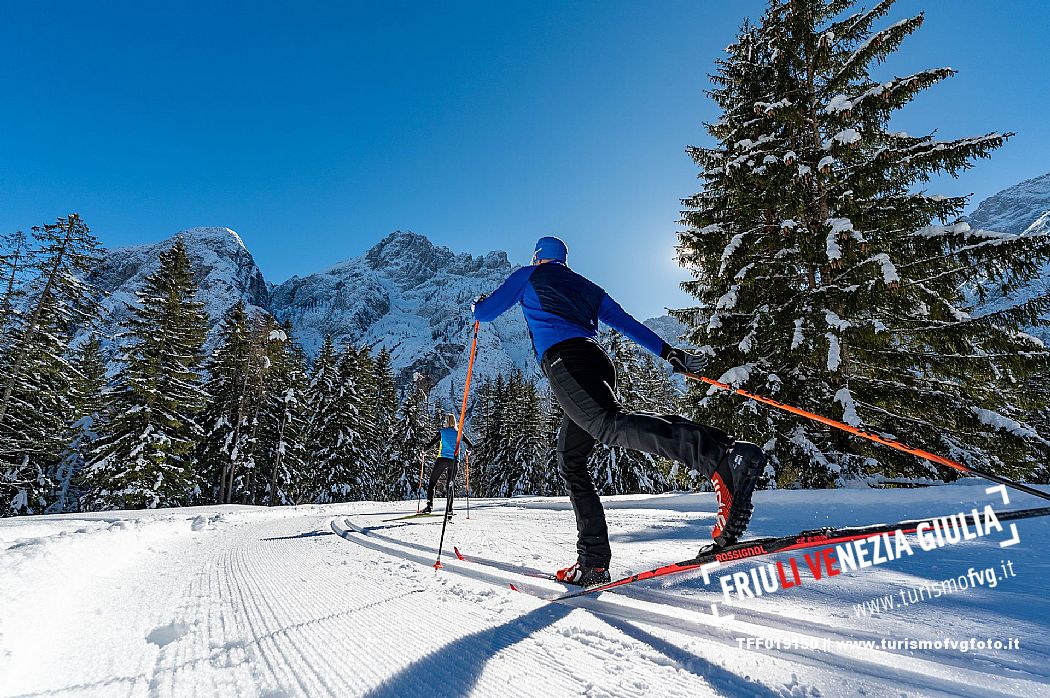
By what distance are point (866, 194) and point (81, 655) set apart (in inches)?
452

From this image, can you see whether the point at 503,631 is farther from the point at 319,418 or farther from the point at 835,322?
the point at 319,418

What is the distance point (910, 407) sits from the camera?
8547mm

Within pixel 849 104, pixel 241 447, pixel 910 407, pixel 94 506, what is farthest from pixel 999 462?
pixel 241 447

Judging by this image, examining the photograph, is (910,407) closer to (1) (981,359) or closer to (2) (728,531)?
(1) (981,359)

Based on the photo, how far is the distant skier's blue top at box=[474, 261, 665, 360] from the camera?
2838 mm

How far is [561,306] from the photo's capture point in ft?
9.37

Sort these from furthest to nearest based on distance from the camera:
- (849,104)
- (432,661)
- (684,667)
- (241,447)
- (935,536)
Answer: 1. (241,447)
2. (849,104)
3. (935,536)
4. (432,661)
5. (684,667)

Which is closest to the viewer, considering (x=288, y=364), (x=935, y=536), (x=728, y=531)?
(x=728, y=531)

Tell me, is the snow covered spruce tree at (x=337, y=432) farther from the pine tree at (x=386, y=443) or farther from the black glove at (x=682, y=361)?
the black glove at (x=682, y=361)

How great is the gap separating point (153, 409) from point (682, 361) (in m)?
25.1

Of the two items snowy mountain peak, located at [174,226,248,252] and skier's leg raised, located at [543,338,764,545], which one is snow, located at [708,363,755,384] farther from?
snowy mountain peak, located at [174,226,248,252]

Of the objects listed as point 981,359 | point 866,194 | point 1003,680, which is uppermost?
point 866,194

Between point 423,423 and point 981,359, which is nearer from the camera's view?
point 981,359

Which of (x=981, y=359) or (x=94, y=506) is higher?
(x=981, y=359)
